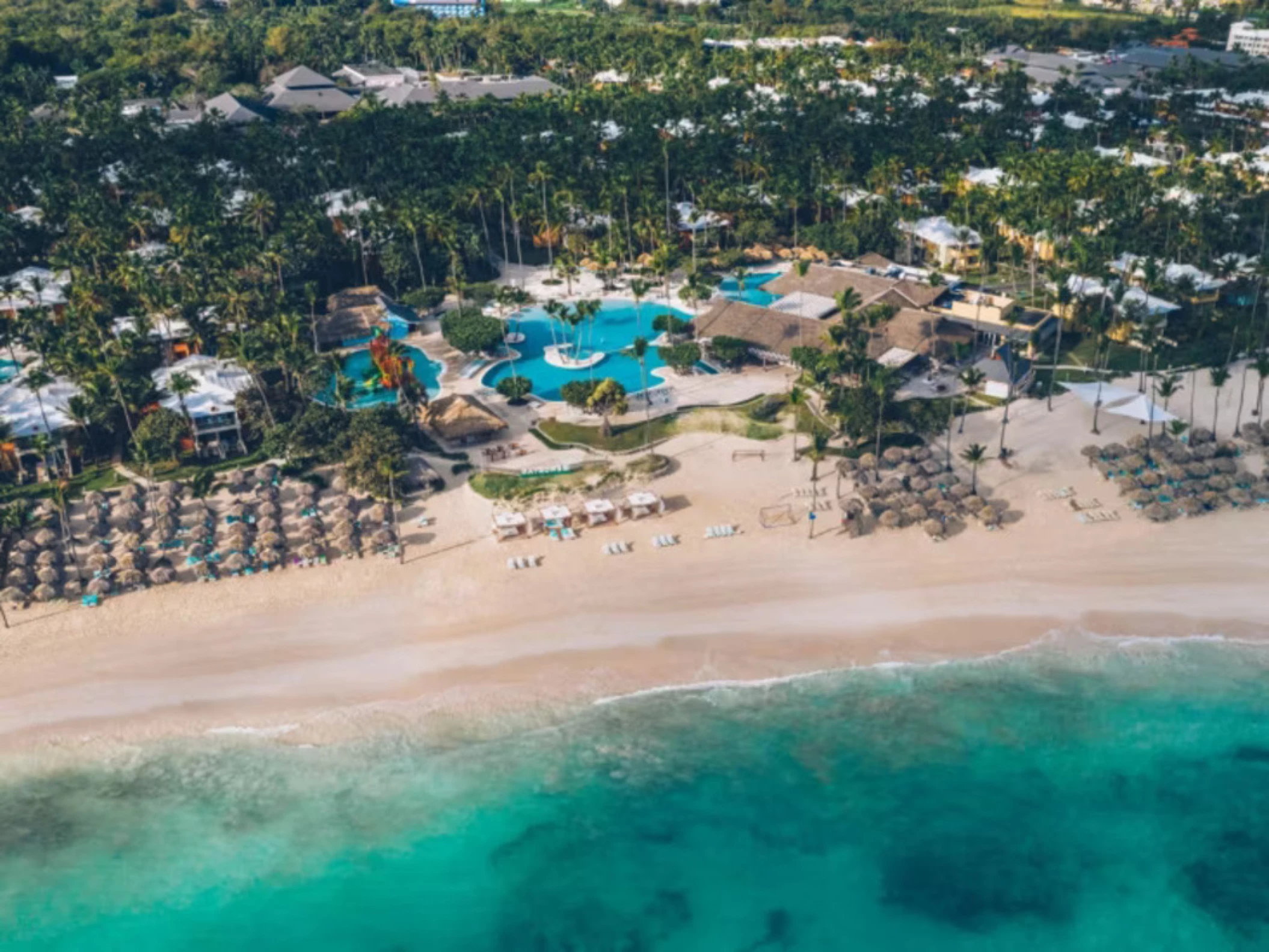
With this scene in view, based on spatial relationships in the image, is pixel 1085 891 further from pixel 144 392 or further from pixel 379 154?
pixel 379 154

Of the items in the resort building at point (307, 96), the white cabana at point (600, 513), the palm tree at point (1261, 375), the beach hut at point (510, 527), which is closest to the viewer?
the beach hut at point (510, 527)

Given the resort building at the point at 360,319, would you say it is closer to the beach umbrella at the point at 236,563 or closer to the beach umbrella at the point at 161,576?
the beach umbrella at the point at 236,563

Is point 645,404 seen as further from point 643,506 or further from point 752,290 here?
point 752,290

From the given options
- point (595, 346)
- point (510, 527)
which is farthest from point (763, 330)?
point (510, 527)

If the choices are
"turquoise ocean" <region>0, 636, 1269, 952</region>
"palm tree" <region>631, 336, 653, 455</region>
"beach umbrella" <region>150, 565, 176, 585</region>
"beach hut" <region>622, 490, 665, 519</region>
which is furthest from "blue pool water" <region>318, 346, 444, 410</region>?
"turquoise ocean" <region>0, 636, 1269, 952</region>

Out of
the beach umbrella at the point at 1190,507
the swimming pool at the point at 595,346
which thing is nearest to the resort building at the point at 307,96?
the swimming pool at the point at 595,346

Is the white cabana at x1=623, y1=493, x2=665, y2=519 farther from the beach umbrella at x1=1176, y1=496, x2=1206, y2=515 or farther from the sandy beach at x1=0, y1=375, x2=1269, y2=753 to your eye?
the beach umbrella at x1=1176, y1=496, x2=1206, y2=515

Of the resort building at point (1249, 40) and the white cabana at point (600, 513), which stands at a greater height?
the resort building at point (1249, 40)
